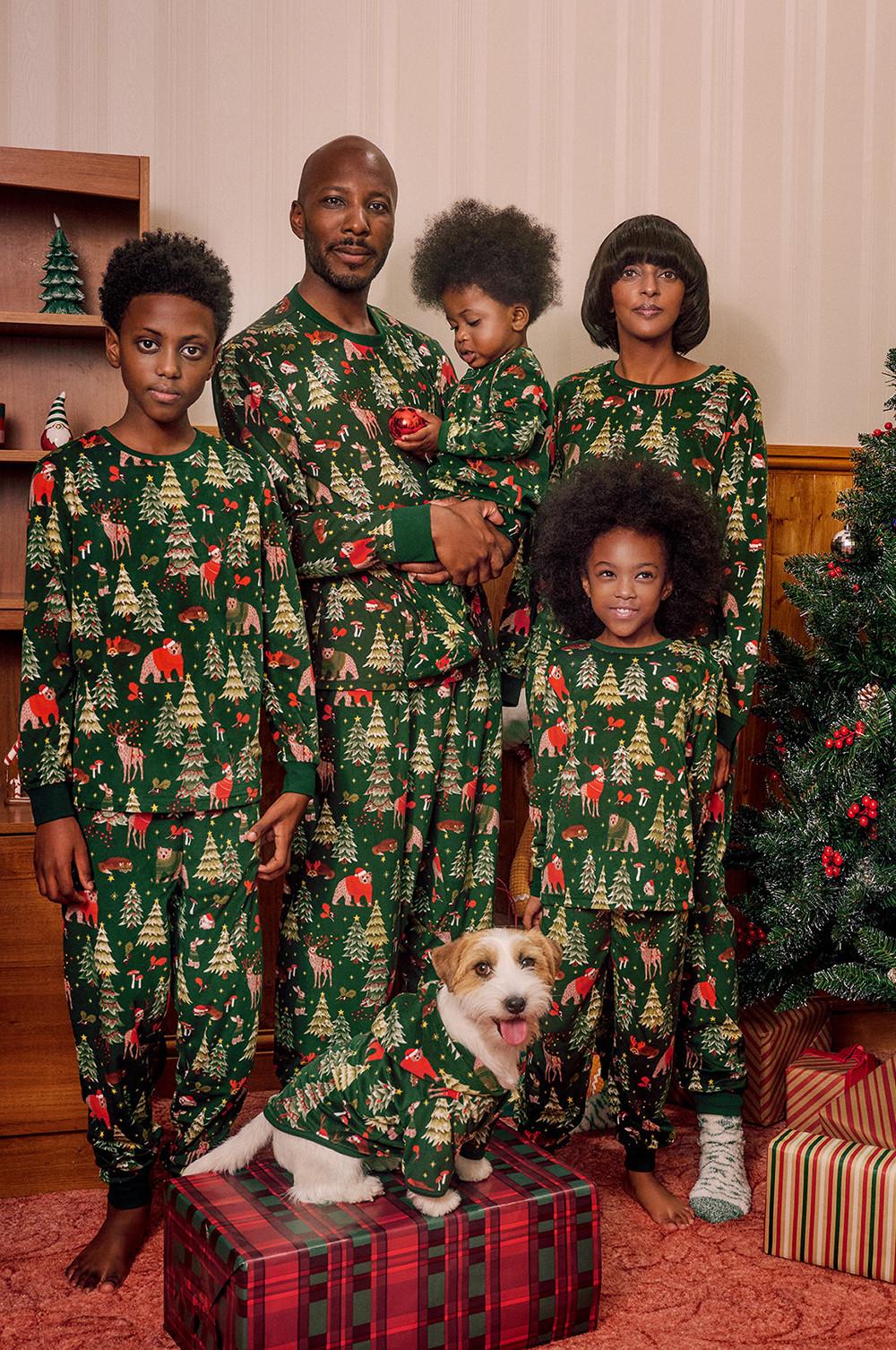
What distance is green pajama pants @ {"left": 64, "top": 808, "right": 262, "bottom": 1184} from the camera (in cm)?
201

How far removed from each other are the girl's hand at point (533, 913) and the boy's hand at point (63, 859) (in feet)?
2.53

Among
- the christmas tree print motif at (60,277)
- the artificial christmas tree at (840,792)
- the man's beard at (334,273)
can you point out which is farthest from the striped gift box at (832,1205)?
the christmas tree print motif at (60,277)

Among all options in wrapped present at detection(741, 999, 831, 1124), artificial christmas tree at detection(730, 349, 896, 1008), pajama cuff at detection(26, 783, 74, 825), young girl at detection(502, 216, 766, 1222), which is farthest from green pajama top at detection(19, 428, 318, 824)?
wrapped present at detection(741, 999, 831, 1124)

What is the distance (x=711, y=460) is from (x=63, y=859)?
1358mm

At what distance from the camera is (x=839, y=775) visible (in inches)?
103

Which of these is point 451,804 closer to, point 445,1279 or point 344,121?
point 445,1279

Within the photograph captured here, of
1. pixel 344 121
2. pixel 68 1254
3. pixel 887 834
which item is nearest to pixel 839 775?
pixel 887 834

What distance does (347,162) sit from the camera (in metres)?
2.26

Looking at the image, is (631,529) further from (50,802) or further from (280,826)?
(50,802)

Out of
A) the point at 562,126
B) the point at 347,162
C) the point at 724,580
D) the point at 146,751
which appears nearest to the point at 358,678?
the point at 146,751

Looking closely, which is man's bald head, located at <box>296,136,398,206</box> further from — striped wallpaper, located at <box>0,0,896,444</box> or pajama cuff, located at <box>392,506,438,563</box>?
striped wallpaper, located at <box>0,0,896,444</box>

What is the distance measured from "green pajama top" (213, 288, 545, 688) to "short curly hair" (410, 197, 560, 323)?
0.31m

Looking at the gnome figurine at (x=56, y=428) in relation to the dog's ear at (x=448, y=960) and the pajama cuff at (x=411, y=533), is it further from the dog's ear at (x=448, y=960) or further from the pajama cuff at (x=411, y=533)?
the dog's ear at (x=448, y=960)

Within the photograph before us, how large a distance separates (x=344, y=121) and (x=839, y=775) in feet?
6.00
